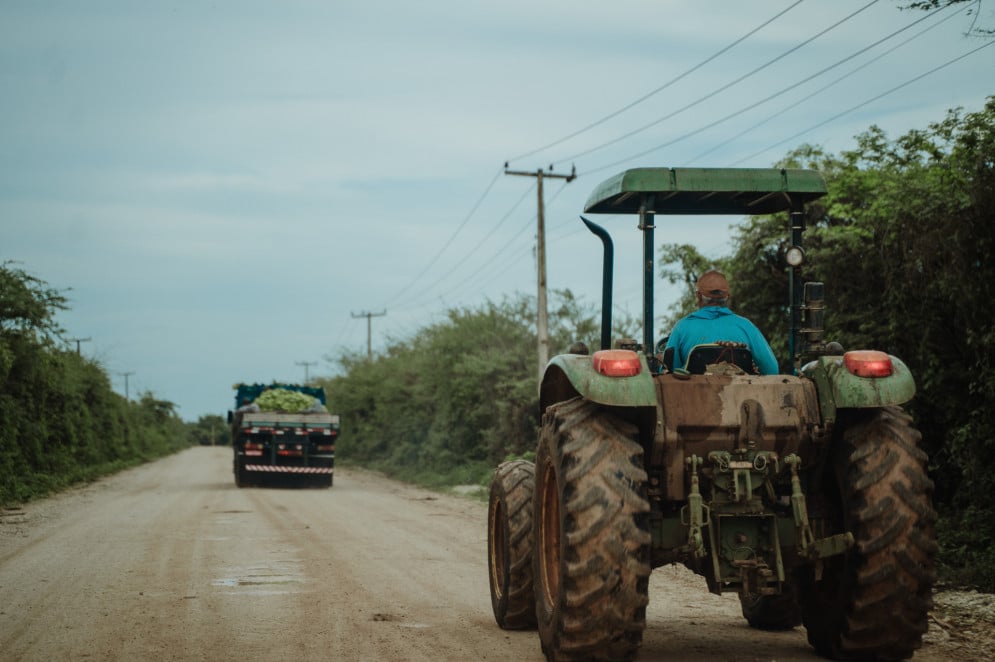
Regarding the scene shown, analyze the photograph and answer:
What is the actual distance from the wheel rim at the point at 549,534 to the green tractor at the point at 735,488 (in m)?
0.01

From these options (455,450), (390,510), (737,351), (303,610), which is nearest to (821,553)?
(737,351)

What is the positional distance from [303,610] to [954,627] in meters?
4.78

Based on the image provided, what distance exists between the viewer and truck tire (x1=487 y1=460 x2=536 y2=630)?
7199 mm

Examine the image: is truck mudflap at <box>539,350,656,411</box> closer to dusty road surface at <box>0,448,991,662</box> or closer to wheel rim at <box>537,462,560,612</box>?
wheel rim at <box>537,462,560,612</box>

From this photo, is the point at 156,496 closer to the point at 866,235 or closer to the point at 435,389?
the point at 435,389

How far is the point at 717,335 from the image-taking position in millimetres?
6668

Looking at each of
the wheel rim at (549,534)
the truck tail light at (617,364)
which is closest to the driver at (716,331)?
the truck tail light at (617,364)

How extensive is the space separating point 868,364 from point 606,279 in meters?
1.73

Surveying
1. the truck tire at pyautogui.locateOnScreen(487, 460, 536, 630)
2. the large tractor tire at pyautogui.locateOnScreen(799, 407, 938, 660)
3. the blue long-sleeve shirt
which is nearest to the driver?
the blue long-sleeve shirt

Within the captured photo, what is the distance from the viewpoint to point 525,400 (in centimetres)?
2639

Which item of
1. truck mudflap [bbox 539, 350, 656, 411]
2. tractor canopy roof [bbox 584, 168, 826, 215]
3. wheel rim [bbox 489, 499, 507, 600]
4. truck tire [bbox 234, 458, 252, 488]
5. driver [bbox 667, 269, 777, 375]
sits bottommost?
truck tire [bbox 234, 458, 252, 488]

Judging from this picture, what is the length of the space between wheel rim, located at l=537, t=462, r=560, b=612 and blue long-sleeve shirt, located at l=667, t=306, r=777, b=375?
3.69ft

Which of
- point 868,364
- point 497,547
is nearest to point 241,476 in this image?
point 497,547

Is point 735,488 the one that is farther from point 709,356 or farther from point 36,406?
point 36,406
